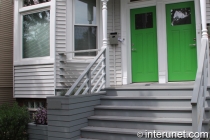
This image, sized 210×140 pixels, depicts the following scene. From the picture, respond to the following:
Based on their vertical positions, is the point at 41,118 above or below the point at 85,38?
below

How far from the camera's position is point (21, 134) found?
5.33m

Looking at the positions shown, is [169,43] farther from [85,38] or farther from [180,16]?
[85,38]

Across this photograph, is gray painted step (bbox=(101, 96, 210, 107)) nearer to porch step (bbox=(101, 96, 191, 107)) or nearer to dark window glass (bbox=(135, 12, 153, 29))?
porch step (bbox=(101, 96, 191, 107))

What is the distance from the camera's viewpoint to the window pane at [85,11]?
661 centimetres

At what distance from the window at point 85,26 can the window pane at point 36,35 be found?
0.80 metres

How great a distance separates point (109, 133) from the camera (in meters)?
4.12

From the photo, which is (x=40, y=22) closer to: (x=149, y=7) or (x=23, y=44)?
(x=23, y=44)

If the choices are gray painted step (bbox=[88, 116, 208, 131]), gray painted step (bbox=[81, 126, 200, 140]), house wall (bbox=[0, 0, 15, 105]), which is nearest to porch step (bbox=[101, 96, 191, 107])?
gray painted step (bbox=[88, 116, 208, 131])

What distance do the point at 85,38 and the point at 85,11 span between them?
0.76 metres

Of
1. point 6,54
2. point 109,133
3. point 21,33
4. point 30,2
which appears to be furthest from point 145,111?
point 6,54

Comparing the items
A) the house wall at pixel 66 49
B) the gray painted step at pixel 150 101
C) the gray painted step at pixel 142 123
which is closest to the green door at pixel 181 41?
the house wall at pixel 66 49

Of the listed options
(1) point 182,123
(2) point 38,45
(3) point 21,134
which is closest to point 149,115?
(1) point 182,123

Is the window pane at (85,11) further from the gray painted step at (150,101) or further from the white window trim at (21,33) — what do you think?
the gray painted step at (150,101)

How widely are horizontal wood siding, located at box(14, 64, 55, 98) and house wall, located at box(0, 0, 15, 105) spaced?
2102mm
